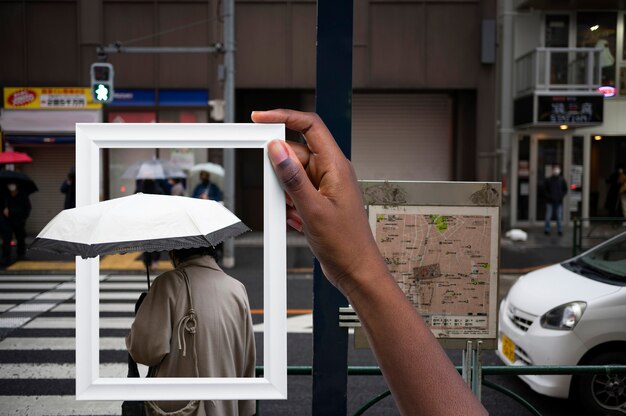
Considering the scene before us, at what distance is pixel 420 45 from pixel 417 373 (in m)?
18.9

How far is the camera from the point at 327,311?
5.27 feet

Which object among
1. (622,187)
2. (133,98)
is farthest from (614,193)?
(133,98)

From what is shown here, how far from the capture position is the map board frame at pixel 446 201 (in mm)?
2629

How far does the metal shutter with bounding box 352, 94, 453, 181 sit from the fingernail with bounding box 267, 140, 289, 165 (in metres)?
18.9

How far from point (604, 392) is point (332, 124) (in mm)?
4784

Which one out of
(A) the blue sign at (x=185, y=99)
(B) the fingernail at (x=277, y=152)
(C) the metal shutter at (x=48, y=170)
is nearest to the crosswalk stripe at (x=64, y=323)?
(B) the fingernail at (x=277, y=152)

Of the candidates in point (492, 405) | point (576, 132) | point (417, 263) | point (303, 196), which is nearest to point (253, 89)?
point (576, 132)

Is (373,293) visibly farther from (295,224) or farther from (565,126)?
(565,126)

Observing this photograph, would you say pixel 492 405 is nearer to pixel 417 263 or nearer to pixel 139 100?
pixel 417 263

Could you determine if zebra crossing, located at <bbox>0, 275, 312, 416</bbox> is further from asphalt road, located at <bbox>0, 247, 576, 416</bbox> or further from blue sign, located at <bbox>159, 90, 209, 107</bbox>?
blue sign, located at <bbox>159, 90, 209, 107</bbox>

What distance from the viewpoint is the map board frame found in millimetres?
2629

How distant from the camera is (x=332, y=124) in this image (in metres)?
1.54

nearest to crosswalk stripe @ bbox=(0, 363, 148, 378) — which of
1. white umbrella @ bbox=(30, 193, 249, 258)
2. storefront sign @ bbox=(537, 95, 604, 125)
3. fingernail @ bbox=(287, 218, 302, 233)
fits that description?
white umbrella @ bbox=(30, 193, 249, 258)

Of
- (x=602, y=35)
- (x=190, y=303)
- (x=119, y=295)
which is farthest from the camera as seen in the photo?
(x=602, y=35)
